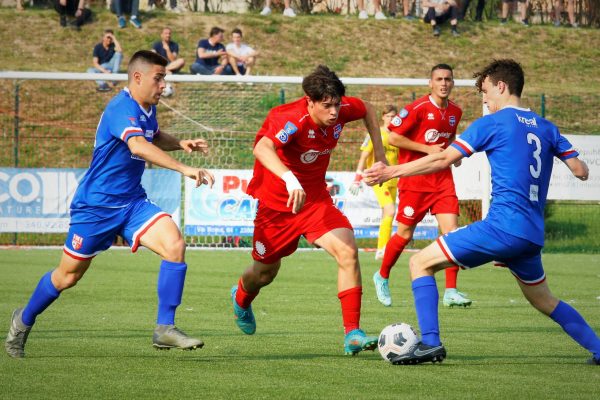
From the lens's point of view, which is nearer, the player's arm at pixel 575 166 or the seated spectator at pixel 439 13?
the player's arm at pixel 575 166

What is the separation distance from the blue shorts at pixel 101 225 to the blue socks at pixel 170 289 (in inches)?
15.6

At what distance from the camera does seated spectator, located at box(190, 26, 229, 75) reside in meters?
24.9

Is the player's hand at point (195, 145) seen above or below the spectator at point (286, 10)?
below

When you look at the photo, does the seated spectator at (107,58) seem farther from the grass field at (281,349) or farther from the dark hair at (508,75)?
the dark hair at (508,75)

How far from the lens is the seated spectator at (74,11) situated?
30906 millimetres

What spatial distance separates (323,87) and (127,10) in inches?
1005

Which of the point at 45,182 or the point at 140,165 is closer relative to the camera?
the point at 140,165

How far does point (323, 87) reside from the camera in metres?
7.88

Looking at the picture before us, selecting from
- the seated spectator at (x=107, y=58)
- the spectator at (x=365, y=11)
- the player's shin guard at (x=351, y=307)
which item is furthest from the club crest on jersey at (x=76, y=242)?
the spectator at (x=365, y=11)

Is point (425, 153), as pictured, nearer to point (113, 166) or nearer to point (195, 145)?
point (195, 145)

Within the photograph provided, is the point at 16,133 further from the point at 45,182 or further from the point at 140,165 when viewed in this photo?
the point at 140,165

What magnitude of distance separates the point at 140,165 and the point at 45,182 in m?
11.4

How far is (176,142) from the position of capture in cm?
827

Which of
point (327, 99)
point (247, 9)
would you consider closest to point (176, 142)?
point (327, 99)
